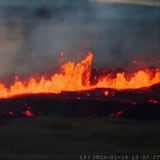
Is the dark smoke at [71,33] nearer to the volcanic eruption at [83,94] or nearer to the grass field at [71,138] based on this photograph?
the volcanic eruption at [83,94]

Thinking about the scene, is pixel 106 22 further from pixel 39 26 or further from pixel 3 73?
pixel 3 73

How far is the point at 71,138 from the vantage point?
4.93 metres

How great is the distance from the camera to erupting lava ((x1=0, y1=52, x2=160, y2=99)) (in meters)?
4.95

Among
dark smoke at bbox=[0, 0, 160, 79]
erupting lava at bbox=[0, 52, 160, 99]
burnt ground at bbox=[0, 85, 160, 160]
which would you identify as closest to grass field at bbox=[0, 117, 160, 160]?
burnt ground at bbox=[0, 85, 160, 160]

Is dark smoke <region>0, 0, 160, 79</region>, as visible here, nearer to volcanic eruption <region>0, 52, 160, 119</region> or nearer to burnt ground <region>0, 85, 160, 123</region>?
volcanic eruption <region>0, 52, 160, 119</region>

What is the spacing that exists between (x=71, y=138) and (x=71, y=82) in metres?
0.51

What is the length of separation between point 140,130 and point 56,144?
781 millimetres

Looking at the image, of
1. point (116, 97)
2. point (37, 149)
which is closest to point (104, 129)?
point (116, 97)

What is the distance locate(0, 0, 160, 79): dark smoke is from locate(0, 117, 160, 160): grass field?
50 cm

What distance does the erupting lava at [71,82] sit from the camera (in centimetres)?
495

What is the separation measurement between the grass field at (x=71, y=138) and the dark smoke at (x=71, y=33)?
1.64ft

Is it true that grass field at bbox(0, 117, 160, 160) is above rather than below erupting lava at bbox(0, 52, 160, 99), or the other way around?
below

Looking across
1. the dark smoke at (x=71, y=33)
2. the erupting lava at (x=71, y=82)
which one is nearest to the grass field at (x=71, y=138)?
the erupting lava at (x=71, y=82)

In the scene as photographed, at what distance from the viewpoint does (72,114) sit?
4.96m
